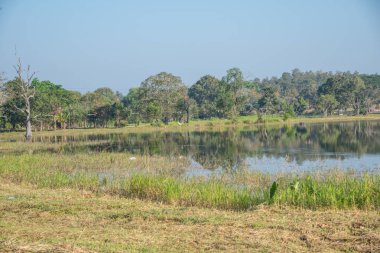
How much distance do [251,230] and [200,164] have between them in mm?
13436

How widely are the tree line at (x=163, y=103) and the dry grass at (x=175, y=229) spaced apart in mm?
41655

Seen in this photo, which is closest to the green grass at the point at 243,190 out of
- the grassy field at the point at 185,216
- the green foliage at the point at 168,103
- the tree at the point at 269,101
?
the grassy field at the point at 185,216

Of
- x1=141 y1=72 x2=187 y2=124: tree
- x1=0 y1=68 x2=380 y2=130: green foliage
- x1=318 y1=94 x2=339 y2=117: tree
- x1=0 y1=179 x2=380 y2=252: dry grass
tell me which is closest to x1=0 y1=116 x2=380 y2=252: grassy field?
x1=0 y1=179 x2=380 y2=252: dry grass

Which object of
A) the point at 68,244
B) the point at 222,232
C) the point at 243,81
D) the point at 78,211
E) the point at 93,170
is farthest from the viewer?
the point at 243,81

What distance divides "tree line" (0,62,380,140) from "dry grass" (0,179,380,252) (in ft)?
137

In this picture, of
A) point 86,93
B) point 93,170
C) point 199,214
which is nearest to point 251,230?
point 199,214

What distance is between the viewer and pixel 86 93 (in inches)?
2749

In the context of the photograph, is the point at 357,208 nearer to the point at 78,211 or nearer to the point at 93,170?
the point at 78,211

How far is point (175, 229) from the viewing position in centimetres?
731

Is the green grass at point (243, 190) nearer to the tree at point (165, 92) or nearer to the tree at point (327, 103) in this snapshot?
the tree at point (165, 92)

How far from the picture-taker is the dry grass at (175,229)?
244 inches

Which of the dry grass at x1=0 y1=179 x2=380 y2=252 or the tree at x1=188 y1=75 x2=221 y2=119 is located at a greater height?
the tree at x1=188 y1=75 x2=221 y2=119

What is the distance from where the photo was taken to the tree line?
5458 cm

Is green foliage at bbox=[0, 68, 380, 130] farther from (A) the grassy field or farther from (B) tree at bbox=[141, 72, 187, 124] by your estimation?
(A) the grassy field
